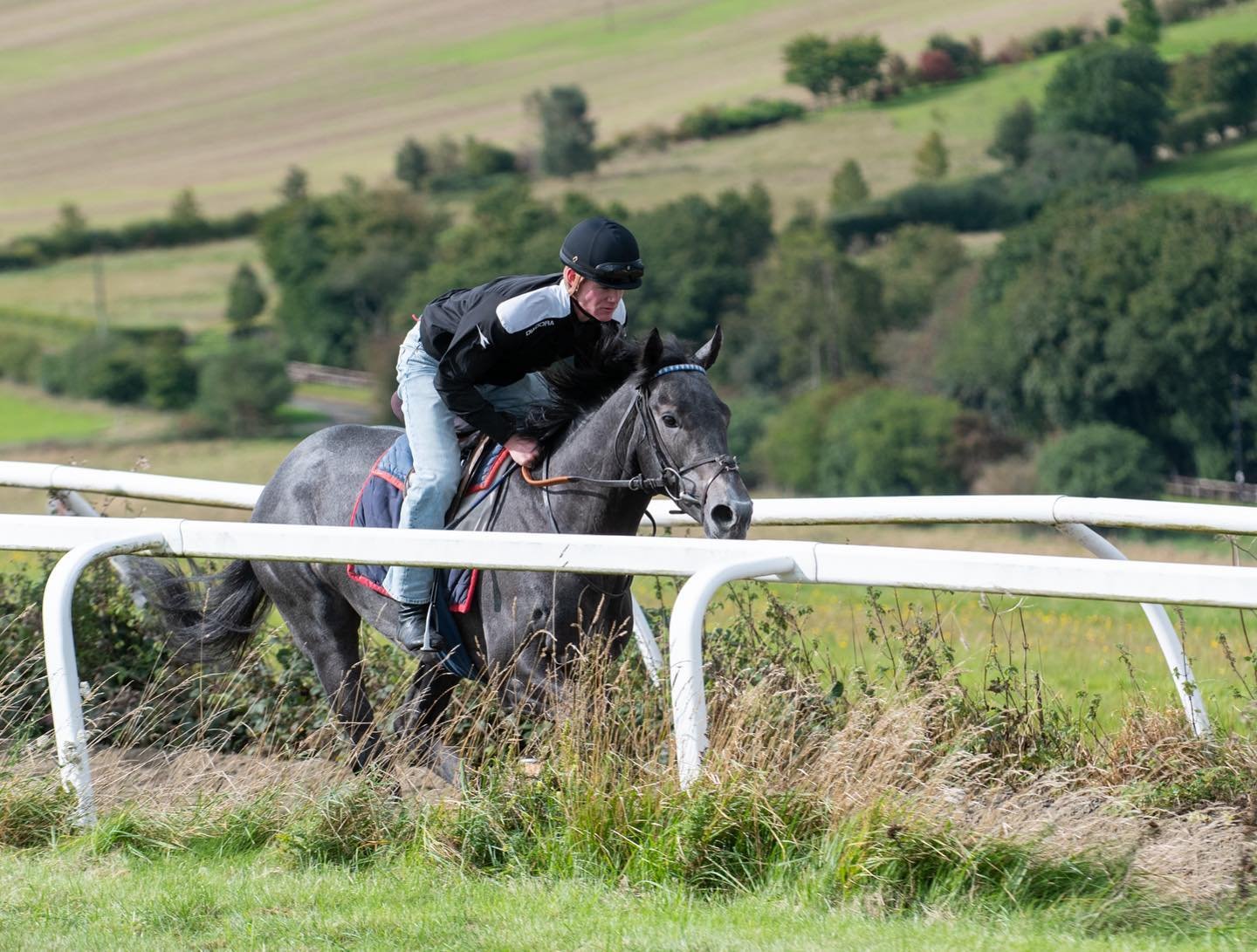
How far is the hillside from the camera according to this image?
107500 mm

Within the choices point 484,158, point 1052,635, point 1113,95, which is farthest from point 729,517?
point 484,158

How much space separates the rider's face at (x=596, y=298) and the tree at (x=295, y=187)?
105 metres

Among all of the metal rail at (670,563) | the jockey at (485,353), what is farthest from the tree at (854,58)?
the metal rail at (670,563)

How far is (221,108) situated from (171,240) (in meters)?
10.2

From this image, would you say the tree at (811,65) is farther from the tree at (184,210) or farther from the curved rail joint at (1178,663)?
the curved rail joint at (1178,663)

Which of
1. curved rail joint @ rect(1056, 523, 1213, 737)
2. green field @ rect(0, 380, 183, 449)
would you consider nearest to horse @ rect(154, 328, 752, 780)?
curved rail joint @ rect(1056, 523, 1213, 737)

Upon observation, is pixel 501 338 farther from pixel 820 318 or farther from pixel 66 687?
pixel 820 318

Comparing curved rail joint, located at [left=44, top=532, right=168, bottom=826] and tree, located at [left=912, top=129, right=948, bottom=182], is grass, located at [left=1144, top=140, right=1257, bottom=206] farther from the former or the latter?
curved rail joint, located at [left=44, top=532, right=168, bottom=826]

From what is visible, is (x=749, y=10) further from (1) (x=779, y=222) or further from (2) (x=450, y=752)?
(2) (x=450, y=752)

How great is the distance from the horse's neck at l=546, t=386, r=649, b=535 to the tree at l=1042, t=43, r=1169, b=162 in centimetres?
9505

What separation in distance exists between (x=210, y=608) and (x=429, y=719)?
1.03 metres

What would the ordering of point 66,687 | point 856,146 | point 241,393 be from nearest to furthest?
point 66,687 → point 241,393 → point 856,146

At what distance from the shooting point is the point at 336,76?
11438 cm

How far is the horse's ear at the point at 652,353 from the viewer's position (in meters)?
4.87
